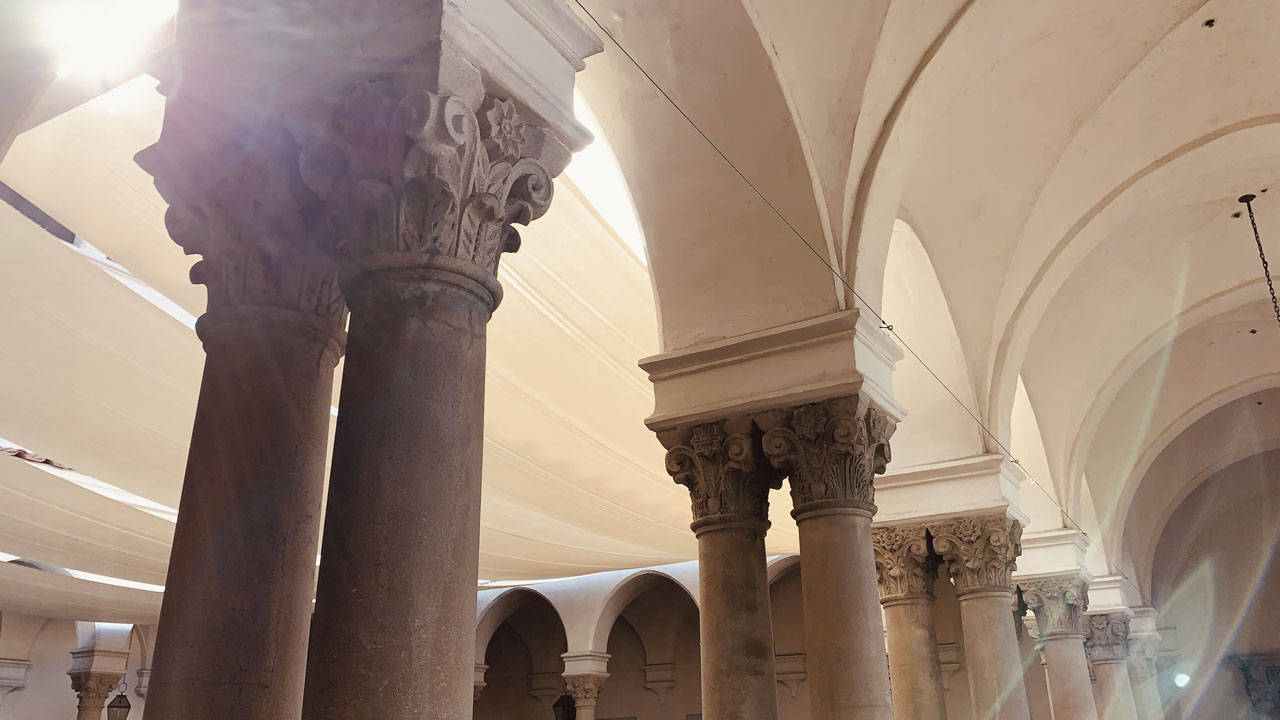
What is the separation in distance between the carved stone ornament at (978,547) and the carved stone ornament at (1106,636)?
4.99 meters

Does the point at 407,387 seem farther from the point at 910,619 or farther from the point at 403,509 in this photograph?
the point at 910,619

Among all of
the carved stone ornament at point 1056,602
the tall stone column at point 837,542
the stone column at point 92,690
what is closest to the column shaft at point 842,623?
the tall stone column at point 837,542

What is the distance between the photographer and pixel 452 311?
7.18 ft

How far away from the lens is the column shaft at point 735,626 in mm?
4043

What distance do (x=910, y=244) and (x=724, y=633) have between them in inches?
118

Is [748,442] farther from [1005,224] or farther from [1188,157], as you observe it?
[1188,157]

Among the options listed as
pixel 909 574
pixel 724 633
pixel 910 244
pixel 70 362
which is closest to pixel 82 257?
pixel 70 362

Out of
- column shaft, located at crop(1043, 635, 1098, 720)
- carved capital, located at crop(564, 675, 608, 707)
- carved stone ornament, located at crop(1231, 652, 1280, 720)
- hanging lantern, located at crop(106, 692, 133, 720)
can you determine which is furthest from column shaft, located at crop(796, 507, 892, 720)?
carved stone ornament, located at crop(1231, 652, 1280, 720)

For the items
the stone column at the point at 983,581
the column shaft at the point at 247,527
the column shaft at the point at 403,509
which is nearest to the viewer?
the column shaft at the point at 403,509

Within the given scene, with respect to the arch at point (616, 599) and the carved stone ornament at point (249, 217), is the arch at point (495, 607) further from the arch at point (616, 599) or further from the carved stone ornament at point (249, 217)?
the carved stone ornament at point (249, 217)

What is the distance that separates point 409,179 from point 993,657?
5.27m

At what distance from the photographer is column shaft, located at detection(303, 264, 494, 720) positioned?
1.88 m

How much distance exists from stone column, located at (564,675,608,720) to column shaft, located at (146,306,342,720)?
11.8m

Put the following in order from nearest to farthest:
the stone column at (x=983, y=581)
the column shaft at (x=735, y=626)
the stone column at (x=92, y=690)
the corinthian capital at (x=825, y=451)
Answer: the column shaft at (x=735, y=626), the corinthian capital at (x=825, y=451), the stone column at (x=983, y=581), the stone column at (x=92, y=690)
